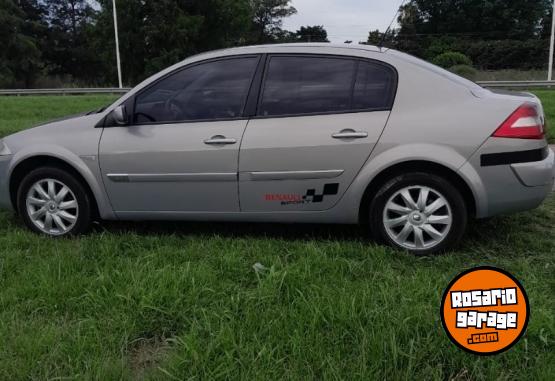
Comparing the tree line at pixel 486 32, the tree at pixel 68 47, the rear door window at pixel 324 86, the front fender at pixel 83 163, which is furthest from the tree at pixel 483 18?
the front fender at pixel 83 163

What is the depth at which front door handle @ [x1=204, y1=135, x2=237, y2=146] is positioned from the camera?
3.82m

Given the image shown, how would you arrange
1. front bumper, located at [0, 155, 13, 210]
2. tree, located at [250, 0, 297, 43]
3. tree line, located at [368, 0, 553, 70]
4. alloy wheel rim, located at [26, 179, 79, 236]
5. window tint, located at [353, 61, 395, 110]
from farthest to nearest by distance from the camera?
tree, located at [250, 0, 297, 43] < tree line, located at [368, 0, 553, 70] < front bumper, located at [0, 155, 13, 210] < alloy wheel rim, located at [26, 179, 79, 236] < window tint, located at [353, 61, 395, 110]

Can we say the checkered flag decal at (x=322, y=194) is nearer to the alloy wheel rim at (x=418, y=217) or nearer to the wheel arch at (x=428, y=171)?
the wheel arch at (x=428, y=171)

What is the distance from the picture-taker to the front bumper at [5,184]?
4.31m

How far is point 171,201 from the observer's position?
4.04 m

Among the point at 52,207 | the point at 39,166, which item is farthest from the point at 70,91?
the point at 52,207

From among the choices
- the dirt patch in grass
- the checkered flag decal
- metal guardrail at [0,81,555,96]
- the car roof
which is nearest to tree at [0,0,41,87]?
metal guardrail at [0,81,555,96]

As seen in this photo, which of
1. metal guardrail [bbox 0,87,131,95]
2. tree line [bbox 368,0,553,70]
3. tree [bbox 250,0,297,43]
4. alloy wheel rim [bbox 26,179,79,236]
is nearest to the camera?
alloy wheel rim [bbox 26,179,79,236]

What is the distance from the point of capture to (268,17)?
232 ft

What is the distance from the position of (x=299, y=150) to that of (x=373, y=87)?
0.69 m

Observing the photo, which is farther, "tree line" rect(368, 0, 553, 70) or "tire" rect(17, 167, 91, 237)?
"tree line" rect(368, 0, 553, 70)

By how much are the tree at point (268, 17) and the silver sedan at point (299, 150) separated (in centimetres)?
Result: 6677

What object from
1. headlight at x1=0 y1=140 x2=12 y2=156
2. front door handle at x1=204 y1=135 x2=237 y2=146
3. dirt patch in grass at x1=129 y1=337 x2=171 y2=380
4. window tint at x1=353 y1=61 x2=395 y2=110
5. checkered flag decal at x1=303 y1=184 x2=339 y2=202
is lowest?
dirt patch in grass at x1=129 y1=337 x2=171 y2=380

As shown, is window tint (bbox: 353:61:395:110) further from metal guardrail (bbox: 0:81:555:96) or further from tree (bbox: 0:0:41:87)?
tree (bbox: 0:0:41:87)
